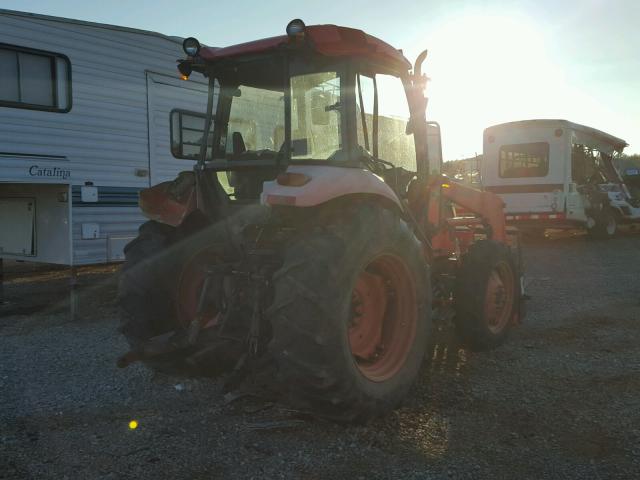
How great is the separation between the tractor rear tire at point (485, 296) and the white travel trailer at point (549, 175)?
31.2ft

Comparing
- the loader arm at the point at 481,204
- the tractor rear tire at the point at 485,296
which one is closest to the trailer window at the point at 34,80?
the loader arm at the point at 481,204

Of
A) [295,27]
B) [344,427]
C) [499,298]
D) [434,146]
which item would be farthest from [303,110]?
[499,298]

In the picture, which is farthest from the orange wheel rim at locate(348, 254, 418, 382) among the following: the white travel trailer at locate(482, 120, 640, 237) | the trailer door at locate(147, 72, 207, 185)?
the white travel trailer at locate(482, 120, 640, 237)

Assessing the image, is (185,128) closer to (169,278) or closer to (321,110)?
(169,278)

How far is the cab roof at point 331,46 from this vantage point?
143 inches

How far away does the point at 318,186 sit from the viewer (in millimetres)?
3324

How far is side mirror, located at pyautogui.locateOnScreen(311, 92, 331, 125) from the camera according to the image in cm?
392

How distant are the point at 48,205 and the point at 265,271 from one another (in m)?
5.33

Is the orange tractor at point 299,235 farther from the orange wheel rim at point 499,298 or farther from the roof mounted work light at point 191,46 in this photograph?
the orange wheel rim at point 499,298

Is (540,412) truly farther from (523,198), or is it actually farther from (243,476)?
(523,198)

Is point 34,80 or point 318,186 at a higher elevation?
point 34,80

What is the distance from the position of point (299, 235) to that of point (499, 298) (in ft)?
8.63

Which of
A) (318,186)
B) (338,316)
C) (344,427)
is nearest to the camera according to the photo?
(338,316)

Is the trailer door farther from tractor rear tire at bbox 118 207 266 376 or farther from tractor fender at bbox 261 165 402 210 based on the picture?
tractor fender at bbox 261 165 402 210
